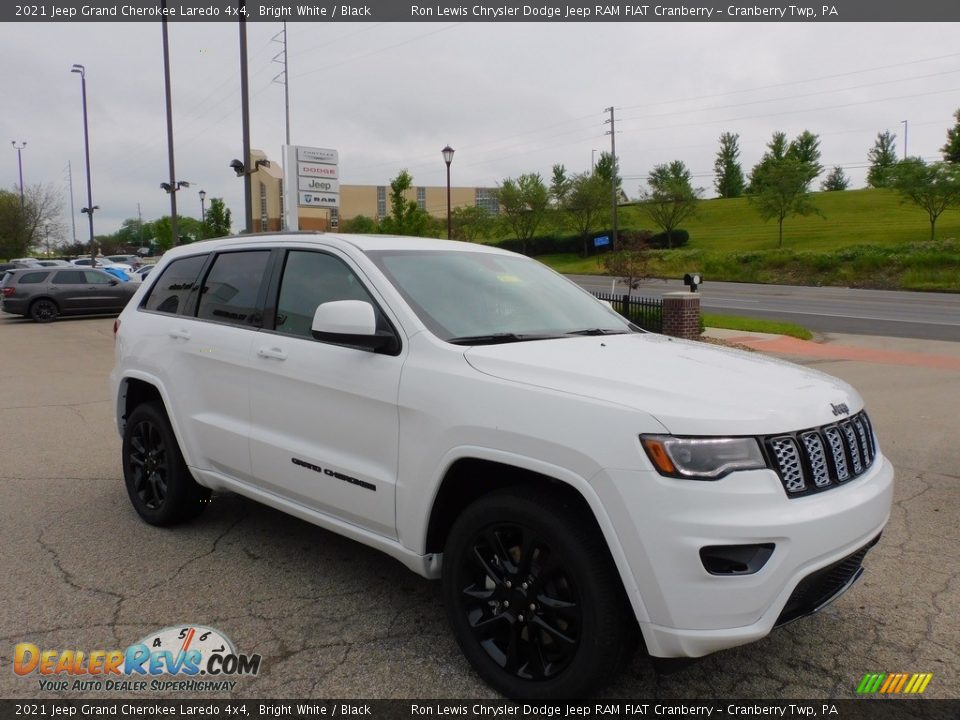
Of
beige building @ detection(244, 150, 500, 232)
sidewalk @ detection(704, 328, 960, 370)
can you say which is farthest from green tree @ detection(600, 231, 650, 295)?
beige building @ detection(244, 150, 500, 232)

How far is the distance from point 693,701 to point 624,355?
4.57 ft

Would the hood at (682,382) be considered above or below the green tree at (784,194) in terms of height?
below

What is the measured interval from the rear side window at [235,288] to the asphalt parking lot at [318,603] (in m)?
1.38

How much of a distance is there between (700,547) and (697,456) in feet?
0.95

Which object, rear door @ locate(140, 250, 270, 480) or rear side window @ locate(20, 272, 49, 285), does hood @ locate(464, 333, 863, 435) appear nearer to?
rear door @ locate(140, 250, 270, 480)

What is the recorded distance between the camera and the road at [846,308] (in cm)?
1995

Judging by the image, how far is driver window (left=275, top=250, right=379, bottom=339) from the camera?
3.85 metres

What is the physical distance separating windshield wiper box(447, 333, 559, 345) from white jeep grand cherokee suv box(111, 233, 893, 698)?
2 cm

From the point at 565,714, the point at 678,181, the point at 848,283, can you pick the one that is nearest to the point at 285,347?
the point at 565,714

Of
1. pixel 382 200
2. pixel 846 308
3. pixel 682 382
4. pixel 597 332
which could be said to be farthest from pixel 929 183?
pixel 382 200

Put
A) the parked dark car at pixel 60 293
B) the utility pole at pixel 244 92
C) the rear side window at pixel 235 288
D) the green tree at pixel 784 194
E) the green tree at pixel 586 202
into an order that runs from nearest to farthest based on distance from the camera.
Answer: the rear side window at pixel 235 288
the utility pole at pixel 244 92
the parked dark car at pixel 60 293
the green tree at pixel 784 194
the green tree at pixel 586 202

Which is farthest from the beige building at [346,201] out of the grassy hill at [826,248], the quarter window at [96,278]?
the grassy hill at [826,248]

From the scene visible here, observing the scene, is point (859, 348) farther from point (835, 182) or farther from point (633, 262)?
point (835, 182)

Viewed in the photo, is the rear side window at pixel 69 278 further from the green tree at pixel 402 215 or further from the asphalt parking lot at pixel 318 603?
the asphalt parking lot at pixel 318 603
